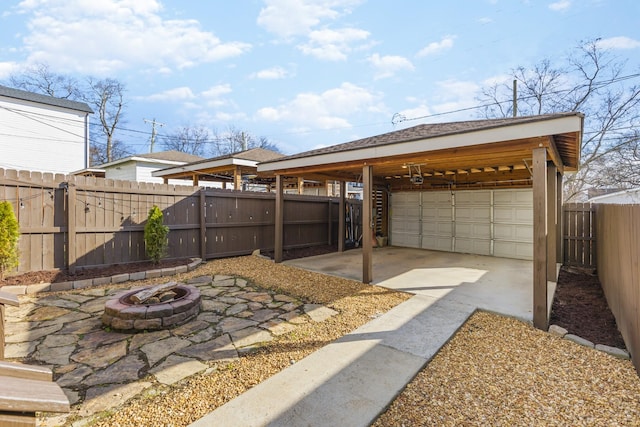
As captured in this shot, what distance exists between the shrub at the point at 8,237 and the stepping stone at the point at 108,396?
3.70 meters

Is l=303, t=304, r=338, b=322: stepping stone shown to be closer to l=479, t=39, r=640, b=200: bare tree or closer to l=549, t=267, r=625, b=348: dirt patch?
l=549, t=267, r=625, b=348: dirt patch

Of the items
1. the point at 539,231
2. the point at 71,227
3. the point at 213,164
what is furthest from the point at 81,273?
the point at 539,231

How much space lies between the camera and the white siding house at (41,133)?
508 inches

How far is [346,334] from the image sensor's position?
10.7ft

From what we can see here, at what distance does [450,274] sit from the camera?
6043 mm

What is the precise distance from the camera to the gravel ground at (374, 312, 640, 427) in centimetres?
201

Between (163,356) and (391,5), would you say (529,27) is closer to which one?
(391,5)

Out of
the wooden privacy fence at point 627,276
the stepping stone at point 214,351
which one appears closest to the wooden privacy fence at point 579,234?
the wooden privacy fence at point 627,276

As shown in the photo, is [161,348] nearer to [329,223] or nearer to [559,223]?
[329,223]

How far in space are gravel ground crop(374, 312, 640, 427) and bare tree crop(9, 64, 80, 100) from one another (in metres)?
25.8

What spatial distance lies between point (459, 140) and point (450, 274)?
9.82 ft

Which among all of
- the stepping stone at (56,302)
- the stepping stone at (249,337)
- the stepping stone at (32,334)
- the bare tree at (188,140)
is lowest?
the stepping stone at (249,337)

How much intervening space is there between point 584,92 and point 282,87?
51.2ft

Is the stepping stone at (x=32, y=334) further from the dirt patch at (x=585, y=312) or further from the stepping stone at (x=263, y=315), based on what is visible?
the dirt patch at (x=585, y=312)
